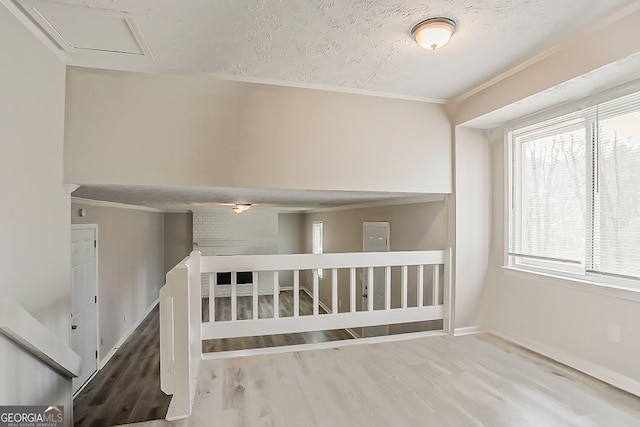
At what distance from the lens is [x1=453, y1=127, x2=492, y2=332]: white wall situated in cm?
324


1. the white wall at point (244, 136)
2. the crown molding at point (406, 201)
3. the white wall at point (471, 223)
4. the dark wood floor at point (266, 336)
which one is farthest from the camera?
the dark wood floor at point (266, 336)

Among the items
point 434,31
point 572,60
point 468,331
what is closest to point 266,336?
point 468,331

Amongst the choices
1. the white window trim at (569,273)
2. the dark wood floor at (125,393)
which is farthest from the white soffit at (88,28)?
the dark wood floor at (125,393)

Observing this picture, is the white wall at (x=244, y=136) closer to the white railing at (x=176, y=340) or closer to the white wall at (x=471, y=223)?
the white wall at (x=471, y=223)

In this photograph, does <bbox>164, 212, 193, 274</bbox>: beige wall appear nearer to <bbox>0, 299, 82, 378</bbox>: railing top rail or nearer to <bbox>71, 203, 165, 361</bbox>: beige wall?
<bbox>71, 203, 165, 361</bbox>: beige wall

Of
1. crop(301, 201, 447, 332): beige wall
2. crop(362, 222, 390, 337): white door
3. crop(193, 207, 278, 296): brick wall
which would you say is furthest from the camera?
crop(193, 207, 278, 296): brick wall

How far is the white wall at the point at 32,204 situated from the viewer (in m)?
Result: 1.79

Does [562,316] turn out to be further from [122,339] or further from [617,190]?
[122,339]

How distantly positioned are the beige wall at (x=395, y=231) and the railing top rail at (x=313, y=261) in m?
0.41

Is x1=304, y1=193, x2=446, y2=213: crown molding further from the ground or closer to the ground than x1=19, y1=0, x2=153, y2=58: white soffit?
closer to the ground

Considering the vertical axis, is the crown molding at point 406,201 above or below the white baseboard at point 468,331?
above

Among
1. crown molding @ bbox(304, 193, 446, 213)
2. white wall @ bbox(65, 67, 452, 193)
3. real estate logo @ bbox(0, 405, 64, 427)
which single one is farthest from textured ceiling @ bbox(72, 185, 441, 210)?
real estate logo @ bbox(0, 405, 64, 427)

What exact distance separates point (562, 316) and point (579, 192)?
1.05 metres

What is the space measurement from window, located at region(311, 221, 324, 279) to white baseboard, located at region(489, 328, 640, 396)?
576 cm
